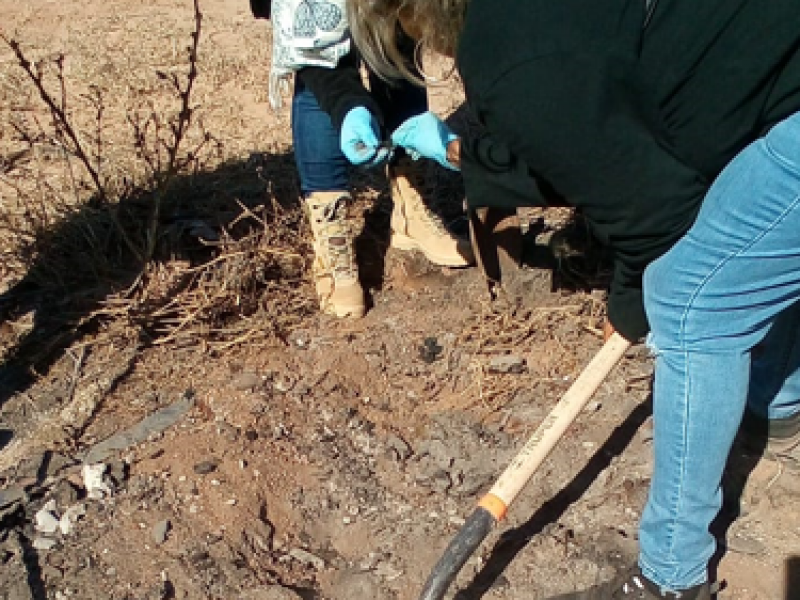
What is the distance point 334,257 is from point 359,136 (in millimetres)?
441

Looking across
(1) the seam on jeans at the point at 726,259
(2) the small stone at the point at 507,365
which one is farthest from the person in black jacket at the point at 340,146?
(1) the seam on jeans at the point at 726,259

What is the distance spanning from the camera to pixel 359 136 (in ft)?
7.91

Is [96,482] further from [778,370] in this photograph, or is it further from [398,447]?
[778,370]

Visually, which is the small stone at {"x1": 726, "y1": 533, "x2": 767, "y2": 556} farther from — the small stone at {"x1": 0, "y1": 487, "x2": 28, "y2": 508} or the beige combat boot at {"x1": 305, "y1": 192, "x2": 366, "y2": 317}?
the small stone at {"x1": 0, "y1": 487, "x2": 28, "y2": 508}

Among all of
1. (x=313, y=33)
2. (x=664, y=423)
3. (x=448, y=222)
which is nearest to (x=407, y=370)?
(x=448, y=222)

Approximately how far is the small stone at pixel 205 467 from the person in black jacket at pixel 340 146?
64 centimetres

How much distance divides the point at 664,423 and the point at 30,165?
9.81 ft

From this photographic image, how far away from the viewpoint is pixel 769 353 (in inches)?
84.4

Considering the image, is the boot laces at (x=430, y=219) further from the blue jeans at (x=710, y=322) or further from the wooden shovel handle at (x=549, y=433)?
the blue jeans at (x=710, y=322)

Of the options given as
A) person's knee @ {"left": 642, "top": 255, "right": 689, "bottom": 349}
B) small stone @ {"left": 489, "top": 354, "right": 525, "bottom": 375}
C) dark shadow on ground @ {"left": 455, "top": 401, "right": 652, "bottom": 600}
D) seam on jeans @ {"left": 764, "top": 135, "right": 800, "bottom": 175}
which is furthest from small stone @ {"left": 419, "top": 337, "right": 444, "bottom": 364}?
seam on jeans @ {"left": 764, "top": 135, "right": 800, "bottom": 175}

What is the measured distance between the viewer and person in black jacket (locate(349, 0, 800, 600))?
132 centimetres

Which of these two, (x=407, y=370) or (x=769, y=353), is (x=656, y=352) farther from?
(x=407, y=370)

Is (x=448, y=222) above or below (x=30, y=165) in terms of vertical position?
below

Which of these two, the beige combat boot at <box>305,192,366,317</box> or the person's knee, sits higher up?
the person's knee
